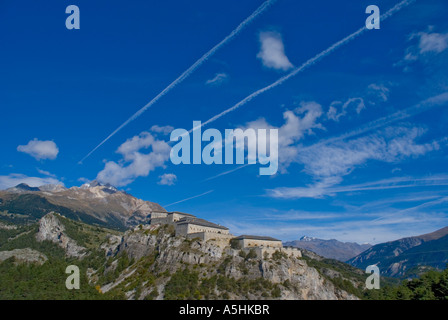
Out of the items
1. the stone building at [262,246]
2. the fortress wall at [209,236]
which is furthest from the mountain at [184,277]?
the stone building at [262,246]

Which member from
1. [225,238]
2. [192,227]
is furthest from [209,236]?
[192,227]

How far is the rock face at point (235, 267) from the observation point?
433 feet

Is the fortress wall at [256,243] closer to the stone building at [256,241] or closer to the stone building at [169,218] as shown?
the stone building at [256,241]

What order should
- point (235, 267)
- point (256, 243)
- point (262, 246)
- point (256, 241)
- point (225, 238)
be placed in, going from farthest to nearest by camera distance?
point (225, 238) < point (256, 241) < point (256, 243) < point (262, 246) < point (235, 267)

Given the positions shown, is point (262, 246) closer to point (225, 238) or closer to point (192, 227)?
point (225, 238)

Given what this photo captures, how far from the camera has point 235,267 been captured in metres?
135

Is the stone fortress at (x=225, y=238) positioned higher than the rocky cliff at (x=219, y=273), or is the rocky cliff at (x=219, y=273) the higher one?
the stone fortress at (x=225, y=238)

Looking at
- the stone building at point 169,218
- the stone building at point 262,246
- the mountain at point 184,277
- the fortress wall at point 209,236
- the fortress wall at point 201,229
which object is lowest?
the mountain at point 184,277

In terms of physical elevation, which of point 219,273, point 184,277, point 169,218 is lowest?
point 184,277
